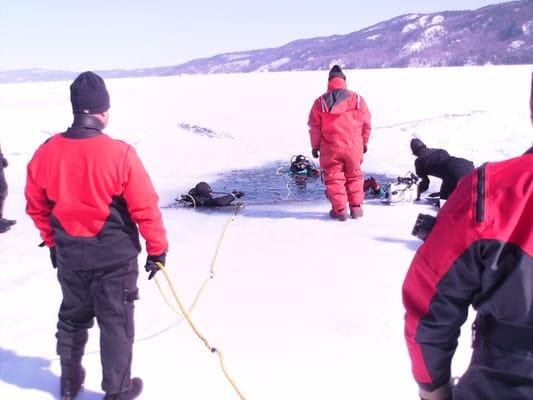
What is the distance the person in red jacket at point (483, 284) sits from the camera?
111 cm

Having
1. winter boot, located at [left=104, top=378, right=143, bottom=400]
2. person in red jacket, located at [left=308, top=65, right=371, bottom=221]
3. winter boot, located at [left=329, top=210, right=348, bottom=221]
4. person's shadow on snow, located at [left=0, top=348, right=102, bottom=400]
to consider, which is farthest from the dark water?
winter boot, located at [left=104, top=378, right=143, bottom=400]

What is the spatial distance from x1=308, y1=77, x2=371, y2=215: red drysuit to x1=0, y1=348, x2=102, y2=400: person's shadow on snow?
4005mm

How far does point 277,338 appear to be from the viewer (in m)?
3.29

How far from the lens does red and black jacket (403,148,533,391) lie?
1.10m

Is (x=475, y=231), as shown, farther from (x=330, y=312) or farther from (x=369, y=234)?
(x=369, y=234)

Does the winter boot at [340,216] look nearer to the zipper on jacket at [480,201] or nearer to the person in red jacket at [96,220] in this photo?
the person in red jacket at [96,220]

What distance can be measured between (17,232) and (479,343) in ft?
20.2

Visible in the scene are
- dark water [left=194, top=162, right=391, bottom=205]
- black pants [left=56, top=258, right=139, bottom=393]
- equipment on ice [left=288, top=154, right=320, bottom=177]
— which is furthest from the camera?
equipment on ice [left=288, top=154, right=320, bottom=177]

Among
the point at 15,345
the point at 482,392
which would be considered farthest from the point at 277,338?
the point at 482,392

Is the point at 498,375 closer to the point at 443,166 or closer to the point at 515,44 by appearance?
the point at 443,166

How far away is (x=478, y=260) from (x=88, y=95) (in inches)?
82.5

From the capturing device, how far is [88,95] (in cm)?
246

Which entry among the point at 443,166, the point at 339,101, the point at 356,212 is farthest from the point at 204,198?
the point at 443,166

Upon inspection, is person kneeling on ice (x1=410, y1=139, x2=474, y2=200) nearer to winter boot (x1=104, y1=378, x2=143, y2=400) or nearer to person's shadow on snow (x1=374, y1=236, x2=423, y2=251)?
A: person's shadow on snow (x1=374, y1=236, x2=423, y2=251)
